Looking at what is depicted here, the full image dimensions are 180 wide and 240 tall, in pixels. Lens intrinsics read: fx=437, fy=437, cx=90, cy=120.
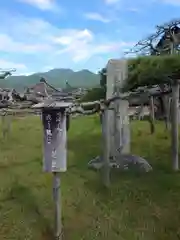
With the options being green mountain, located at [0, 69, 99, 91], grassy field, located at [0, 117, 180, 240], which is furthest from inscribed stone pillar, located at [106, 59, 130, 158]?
green mountain, located at [0, 69, 99, 91]

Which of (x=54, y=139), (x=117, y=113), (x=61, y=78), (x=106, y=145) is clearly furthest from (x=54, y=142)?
(x=61, y=78)

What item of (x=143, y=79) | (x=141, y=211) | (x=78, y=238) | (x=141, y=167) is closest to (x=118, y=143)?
(x=141, y=167)

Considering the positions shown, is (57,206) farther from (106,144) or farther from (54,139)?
(106,144)

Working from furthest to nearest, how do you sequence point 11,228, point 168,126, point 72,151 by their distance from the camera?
point 168,126
point 72,151
point 11,228

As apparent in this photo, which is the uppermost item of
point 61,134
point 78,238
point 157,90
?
point 157,90

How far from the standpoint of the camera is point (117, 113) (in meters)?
12.4

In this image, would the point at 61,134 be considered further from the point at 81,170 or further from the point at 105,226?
the point at 81,170

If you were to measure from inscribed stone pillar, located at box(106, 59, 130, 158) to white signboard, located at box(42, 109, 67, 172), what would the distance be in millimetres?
4399

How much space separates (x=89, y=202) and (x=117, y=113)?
3.79 meters

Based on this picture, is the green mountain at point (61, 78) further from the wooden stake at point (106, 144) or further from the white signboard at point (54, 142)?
the white signboard at point (54, 142)

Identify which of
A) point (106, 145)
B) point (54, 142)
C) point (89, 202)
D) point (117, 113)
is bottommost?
point (89, 202)

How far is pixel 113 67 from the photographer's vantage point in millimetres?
12203

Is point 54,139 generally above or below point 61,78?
below

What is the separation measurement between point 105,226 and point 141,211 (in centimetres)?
104
